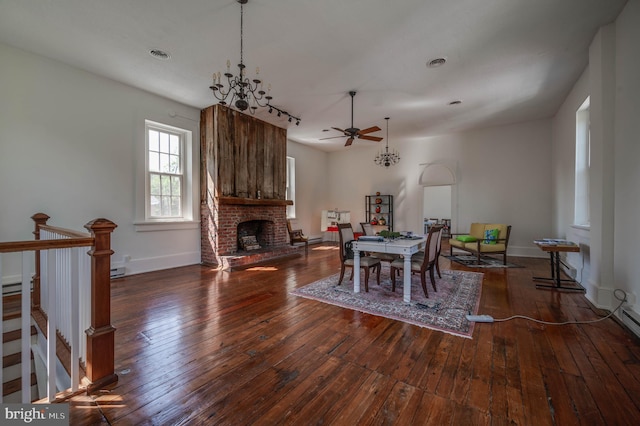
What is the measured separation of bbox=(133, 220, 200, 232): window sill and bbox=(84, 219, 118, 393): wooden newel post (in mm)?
3312

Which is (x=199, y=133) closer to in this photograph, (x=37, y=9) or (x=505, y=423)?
(x=37, y=9)

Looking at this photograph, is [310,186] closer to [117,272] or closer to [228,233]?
[228,233]

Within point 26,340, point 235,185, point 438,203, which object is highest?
point 235,185

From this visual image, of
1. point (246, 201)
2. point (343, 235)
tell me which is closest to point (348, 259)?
point (343, 235)

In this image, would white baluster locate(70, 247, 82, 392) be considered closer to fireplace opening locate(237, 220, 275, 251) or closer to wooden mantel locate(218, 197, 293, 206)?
wooden mantel locate(218, 197, 293, 206)

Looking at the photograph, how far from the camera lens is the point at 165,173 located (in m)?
5.14

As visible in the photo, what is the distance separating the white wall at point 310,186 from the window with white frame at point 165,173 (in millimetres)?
3250

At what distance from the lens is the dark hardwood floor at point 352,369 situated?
1535 mm

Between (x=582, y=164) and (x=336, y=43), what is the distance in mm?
4305

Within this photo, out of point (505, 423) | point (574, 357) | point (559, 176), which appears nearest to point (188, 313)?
point (505, 423)

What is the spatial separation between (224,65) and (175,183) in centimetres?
258

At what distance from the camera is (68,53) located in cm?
360

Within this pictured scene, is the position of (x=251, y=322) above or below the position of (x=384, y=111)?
below

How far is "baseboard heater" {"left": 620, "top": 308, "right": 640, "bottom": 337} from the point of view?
2.47m
